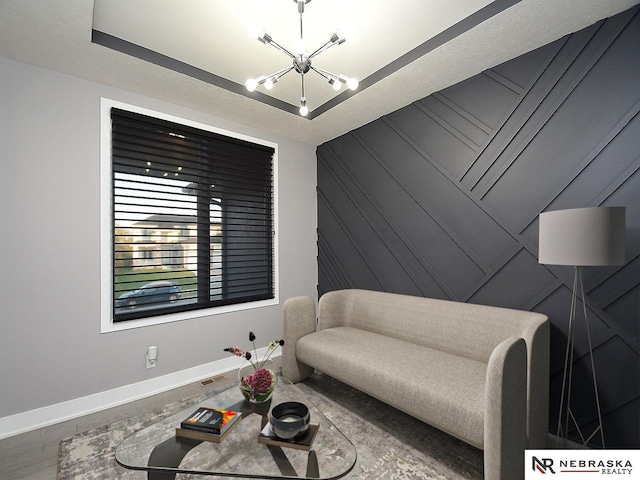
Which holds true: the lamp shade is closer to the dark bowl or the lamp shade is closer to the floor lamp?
the floor lamp

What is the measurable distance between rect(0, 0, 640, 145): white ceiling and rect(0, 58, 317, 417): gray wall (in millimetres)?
277

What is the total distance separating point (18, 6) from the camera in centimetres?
165

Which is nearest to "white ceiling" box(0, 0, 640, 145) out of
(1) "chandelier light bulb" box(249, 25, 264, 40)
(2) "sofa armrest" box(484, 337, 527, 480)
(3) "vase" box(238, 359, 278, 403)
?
(1) "chandelier light bulb" box(249, 25, 264, 40)

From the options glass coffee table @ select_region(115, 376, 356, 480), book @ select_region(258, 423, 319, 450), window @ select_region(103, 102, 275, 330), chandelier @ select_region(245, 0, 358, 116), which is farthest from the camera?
window @ select_region(103, 102, 275, 330)

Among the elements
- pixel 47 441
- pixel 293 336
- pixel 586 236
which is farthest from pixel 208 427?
pixel 586 236

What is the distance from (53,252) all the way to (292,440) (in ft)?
7.46

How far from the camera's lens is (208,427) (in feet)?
4.36

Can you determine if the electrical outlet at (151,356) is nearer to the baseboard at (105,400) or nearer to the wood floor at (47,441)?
the baseboard at (105,400)

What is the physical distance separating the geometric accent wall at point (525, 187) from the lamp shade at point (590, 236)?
420mm

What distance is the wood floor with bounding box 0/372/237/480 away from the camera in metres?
1.63

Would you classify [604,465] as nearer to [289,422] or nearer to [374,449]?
[374,449]

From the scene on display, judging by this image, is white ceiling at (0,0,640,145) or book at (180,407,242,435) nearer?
book at (180,407,242,435)

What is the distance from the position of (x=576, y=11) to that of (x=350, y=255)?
101 inches

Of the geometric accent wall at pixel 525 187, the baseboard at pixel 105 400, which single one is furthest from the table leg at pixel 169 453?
the geometric accent wall at pixel 525 187
